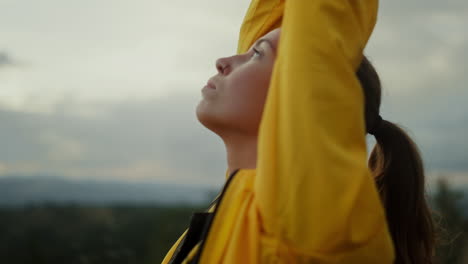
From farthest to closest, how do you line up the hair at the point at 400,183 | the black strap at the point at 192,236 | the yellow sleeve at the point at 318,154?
the hair at the point at 400,183 < the black strap at the point at 192,236 < the yellow sleeve at the point at 318,154

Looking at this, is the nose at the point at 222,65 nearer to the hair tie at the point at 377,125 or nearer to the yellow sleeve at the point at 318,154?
the yellow sleeve at the point at 318,154

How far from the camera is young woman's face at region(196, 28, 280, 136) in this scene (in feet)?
6.02

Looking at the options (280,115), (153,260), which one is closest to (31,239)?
(153,260)

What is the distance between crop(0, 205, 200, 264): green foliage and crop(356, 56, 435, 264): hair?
5.81m

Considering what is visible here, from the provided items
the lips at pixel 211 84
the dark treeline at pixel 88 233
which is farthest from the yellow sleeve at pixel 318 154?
the dark treeline at pixel 88 233

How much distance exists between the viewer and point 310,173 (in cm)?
143

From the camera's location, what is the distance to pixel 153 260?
308 inches

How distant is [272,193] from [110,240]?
6.72m

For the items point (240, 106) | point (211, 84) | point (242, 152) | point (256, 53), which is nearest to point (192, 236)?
point (242, 152)

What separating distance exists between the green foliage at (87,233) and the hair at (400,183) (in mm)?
5811

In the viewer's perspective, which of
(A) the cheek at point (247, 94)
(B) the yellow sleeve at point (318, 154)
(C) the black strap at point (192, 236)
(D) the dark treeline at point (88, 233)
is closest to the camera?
(B) the yellow sleeve at point (318, 154)

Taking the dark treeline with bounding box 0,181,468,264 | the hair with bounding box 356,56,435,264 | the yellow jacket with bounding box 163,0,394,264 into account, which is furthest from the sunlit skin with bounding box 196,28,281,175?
the dark treeline with bounding box 0,181,468,264

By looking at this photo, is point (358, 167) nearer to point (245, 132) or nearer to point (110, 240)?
point (245, 132)

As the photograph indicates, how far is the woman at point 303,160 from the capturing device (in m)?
1.43
